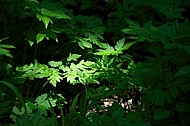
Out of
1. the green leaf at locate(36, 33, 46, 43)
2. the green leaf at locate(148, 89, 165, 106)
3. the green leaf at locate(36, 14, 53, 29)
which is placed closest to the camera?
the green leaf at locate(148, 89, 165, 106)

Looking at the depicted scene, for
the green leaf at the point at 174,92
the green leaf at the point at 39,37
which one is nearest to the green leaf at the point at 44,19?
the green leaf at the point at 39,37

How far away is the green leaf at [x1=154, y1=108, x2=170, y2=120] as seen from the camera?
8.43 feet

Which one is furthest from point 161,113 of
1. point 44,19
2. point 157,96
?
point 44,19

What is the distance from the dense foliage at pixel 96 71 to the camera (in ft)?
8.48

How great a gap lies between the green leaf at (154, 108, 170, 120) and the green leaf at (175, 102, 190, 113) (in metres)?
0.08

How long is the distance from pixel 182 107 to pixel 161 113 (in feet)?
0.46

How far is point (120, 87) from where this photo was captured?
2930mm

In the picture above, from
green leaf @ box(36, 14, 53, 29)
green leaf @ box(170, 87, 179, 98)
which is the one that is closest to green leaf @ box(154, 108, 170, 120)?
green leaf @ box(170, 87, 179, 98)

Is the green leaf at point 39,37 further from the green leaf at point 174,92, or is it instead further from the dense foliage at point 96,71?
the green leaf at point 174,92

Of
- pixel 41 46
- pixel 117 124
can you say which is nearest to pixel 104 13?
pixel 41 46

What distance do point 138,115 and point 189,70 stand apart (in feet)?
1.93

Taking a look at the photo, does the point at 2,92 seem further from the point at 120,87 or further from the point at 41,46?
the point at 41,46

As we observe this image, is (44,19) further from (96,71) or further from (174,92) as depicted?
(174,92)

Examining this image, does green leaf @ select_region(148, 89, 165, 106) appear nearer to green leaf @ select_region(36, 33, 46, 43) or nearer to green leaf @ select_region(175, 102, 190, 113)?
green leaf @ select_region(175, 102, 190, 113)
